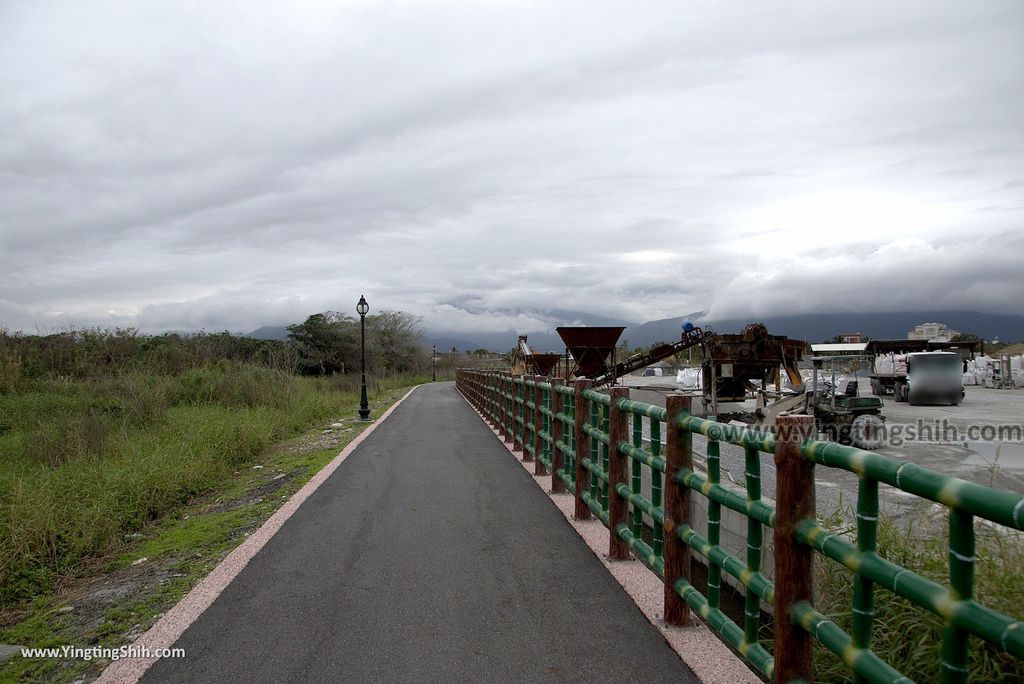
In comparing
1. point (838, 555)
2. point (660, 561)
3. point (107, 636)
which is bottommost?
point (107, 636)

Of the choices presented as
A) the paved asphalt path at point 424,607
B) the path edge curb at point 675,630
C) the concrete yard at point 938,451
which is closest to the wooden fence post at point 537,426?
the paved asphalt path at point 424,607

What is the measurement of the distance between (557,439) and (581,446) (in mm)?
1396

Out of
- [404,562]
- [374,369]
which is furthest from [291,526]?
[374,369]

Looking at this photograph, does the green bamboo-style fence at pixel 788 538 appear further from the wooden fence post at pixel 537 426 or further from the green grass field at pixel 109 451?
the green grass field at pixel 109 451

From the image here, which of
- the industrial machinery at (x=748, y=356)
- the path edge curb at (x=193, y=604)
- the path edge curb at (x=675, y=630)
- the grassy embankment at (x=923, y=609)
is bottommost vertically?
the path edge curb at (x=193, y=604)

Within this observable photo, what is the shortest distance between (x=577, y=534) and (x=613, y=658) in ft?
8.57

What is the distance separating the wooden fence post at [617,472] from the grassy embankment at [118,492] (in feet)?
11.2

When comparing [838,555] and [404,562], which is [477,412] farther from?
[838,555]

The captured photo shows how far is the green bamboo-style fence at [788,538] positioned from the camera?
6.73 ft

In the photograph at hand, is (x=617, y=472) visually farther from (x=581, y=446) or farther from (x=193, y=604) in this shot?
(x=193, y=604)

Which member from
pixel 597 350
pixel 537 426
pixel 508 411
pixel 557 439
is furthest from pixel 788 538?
pixel 597 350

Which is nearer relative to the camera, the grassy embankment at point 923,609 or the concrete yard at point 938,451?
the grassy embankment at point 923,609

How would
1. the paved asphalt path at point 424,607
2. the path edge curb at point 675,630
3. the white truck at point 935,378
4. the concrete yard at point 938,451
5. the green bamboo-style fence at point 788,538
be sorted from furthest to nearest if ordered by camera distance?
the white truck at point 935,378 → the concrete yard at point 938,451 → the paved asphalt path at point 424,607 → the path edge curb at point 675,630 → the green bamboo-style fence at point 788,538

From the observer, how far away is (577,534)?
656 cm
